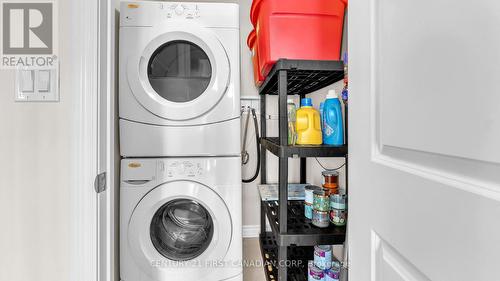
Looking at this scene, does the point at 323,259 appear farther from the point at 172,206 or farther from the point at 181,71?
the point at 181,71

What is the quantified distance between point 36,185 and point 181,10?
1.05m

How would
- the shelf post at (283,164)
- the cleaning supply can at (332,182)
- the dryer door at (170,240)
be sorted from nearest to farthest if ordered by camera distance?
the shelf post at (283,164) → the cleaning supply can at (332,182) → the dryer door at (170,240)

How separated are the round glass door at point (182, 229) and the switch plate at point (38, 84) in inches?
30.1

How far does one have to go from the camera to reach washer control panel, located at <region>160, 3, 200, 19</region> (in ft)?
4.41

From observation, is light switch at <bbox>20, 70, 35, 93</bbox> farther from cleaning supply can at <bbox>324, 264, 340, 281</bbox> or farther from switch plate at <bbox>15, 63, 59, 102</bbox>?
cleaning supply can at <bbox>324, 264, 340, 281</bbox>

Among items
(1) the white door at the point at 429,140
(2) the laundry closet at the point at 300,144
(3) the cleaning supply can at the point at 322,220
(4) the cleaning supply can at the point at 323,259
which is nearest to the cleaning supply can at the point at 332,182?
(2) the laundry closet at the point at 300,144

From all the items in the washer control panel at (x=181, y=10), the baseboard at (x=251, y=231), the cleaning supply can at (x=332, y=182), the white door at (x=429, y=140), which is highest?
the washer control panel at (x=181, y=10)

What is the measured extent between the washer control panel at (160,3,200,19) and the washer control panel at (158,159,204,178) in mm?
773

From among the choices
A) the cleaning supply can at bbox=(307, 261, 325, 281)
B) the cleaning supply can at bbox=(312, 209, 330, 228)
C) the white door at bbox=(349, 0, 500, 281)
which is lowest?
the cleaning supply can at bbox=(307, 261, 325, 281)

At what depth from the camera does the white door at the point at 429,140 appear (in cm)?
28

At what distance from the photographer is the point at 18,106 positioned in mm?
802

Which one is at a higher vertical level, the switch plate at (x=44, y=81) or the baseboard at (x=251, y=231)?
the switch plate at (x=44, y=81)

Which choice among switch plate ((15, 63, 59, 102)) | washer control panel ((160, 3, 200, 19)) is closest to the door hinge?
switch plate ((15, 63, 59, 102))

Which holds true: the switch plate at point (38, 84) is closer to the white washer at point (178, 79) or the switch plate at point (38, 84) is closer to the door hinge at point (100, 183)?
the door hinge at point (100, 183)
